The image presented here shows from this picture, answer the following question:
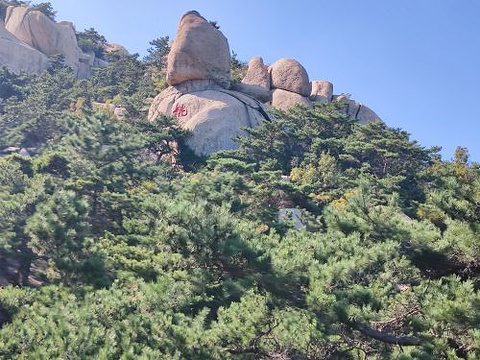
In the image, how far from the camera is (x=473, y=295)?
17.0 ft

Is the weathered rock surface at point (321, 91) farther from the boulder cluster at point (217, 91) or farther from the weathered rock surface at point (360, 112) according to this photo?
the weathered rock surface at point (360, 112)

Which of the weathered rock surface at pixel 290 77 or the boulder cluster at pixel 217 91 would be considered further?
the weathered rock surface at pixel 290 77

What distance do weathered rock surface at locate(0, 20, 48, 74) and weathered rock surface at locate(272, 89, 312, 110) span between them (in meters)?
22.7

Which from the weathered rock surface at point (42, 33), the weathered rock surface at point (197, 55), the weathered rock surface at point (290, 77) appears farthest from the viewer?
the weathered rock surface at point (42, 33)

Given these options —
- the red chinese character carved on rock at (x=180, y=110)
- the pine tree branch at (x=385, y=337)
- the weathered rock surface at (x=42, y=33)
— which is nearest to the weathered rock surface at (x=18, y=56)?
the weathered rock surface at (x=42, y=33)

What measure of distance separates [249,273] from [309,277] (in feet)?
4.21

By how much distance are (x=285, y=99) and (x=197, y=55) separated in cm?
652

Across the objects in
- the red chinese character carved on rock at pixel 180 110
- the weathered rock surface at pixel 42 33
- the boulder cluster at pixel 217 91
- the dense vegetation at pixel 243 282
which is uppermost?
the weathered rock surface at pixel 42 33

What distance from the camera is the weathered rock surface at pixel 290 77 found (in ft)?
103

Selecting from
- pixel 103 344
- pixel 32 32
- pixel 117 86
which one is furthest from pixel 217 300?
pixel 32 32

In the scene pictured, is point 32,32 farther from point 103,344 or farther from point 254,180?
point 103,344

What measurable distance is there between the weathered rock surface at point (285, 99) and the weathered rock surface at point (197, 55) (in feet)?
11.6

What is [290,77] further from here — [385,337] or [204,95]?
[385,337]

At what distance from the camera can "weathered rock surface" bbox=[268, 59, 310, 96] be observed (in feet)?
103
